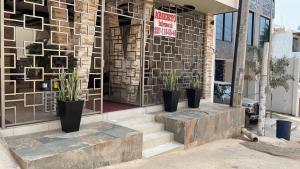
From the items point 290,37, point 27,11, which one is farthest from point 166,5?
point 290,37

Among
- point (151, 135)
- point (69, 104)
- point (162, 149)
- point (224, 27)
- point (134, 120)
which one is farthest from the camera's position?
point (224, 27)

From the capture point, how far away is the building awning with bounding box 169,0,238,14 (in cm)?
750

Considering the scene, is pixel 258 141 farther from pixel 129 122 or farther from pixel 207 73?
pixel 129 122

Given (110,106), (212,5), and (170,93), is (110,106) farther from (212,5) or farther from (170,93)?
(212,5)

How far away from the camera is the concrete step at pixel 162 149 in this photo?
5178 millimetres

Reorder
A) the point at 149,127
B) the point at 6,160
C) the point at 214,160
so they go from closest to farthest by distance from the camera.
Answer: the point at 6,160 < the point at 214,160 < the point at 149,127

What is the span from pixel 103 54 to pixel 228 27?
11474 millimetres

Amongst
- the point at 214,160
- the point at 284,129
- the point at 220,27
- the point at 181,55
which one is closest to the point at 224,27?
the point at 220,27

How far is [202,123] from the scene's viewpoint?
640 cm

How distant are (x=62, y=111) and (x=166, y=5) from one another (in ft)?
14.0

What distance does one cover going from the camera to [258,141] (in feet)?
25.9

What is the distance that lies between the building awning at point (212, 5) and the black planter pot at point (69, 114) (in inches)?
160

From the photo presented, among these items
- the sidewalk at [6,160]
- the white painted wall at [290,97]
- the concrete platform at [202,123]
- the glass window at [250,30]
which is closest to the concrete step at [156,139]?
the concrete platform at [202,123]

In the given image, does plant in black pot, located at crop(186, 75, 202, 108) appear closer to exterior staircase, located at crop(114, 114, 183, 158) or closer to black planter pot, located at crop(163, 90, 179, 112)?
black planter pot, located at crop(163, 90, 179, 112)
